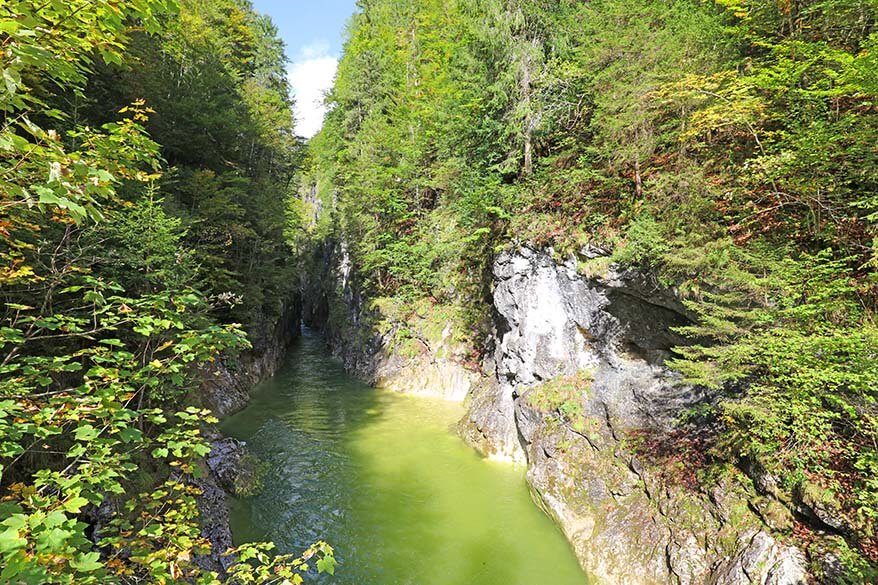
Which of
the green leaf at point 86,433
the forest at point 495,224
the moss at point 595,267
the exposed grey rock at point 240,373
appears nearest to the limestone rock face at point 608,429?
the moss at point 595,267

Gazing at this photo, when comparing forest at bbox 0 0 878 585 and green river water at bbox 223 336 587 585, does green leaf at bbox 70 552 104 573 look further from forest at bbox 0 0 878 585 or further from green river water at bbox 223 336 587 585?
green river water at bbox 223 336 587 585

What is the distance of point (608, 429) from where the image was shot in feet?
28.5

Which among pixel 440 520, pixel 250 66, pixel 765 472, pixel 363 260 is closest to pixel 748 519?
pixel 765 472

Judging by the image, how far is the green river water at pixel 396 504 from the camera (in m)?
7.10

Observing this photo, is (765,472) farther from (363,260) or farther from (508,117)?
(363,260)

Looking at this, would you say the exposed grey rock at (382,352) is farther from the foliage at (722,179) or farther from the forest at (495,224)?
the foliage at (722,179)

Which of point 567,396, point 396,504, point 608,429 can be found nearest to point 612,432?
point 608,429

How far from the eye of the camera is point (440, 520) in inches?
330

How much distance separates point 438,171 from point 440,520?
14.6 meters

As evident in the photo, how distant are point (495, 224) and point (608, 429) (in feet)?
24.4

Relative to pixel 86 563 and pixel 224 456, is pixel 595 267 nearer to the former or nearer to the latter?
pixel 86 563

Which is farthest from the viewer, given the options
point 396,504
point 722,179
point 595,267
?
point 595,267

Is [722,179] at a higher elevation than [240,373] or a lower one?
higher

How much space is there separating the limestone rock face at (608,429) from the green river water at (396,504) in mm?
724
